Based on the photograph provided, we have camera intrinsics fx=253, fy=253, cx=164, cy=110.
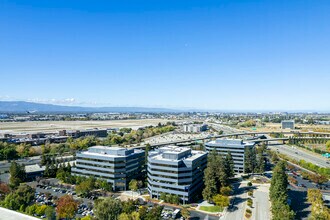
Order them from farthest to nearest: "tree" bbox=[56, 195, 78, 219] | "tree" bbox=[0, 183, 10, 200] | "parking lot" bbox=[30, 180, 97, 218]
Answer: "tree" bbox=[0, 183, 10, 200]
"parking lot" bbox=[30, 180, 97, 218]
"tree" bbox=[56, 195, 78, 219]

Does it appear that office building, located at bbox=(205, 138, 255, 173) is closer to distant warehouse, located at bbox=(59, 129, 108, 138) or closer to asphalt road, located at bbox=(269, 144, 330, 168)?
asphalt road, located at bbox=(269, 144, 330, 168)

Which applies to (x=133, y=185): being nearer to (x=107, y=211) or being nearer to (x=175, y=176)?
(x=175, y=176)

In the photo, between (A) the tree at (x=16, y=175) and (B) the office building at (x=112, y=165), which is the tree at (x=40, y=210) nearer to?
(B) the office building at (x=112, y=165)

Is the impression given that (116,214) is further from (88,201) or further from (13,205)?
(13,205)

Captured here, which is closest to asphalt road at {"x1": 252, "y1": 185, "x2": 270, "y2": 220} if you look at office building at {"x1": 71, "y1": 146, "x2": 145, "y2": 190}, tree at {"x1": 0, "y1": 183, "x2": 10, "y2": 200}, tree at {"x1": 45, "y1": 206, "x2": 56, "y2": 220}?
office building at {"x1": 71, "y1": 146, "x2": 145, "y2": 190}

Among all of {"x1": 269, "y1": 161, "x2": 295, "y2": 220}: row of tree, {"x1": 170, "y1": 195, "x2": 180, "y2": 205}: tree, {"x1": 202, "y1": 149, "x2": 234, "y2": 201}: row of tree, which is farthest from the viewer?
{"x1": 202, "y1": 149, "x2": 234, "y2": 201}: row of tree
